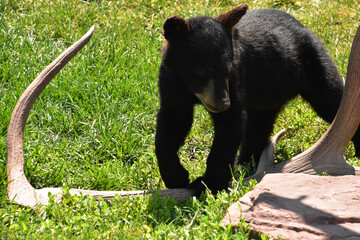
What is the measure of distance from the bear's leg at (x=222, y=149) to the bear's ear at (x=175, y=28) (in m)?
0.73

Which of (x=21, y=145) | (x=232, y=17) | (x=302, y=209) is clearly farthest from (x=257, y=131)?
(x=21, y=145)

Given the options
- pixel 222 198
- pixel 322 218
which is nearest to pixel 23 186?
pixel 222 198

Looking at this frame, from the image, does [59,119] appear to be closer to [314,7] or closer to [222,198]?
[222,198]

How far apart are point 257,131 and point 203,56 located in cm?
167

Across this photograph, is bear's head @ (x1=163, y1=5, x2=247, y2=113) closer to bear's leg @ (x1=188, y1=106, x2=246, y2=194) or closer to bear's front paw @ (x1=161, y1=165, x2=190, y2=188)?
bear's leg @ (x1=188, y1=106, x2=246, y2=194)

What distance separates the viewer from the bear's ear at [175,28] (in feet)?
13.2

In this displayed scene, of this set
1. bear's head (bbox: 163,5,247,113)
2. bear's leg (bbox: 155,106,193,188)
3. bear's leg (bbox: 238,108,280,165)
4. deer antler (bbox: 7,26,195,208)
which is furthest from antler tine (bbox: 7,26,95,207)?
bear's leg (bbox: 238,108,280,165)

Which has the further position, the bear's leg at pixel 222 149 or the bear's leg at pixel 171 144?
the bear's leg at pixel 171 144

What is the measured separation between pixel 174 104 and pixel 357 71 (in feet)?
5.16

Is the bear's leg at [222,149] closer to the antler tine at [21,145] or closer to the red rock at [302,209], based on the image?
the red rock at [302,209]

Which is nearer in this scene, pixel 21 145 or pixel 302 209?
pixel 302 209

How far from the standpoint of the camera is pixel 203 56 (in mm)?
4035

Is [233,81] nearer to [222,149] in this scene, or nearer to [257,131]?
[222,149]

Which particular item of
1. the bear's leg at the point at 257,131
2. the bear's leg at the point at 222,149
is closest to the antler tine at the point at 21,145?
the bear's leg at the point at 222,149
